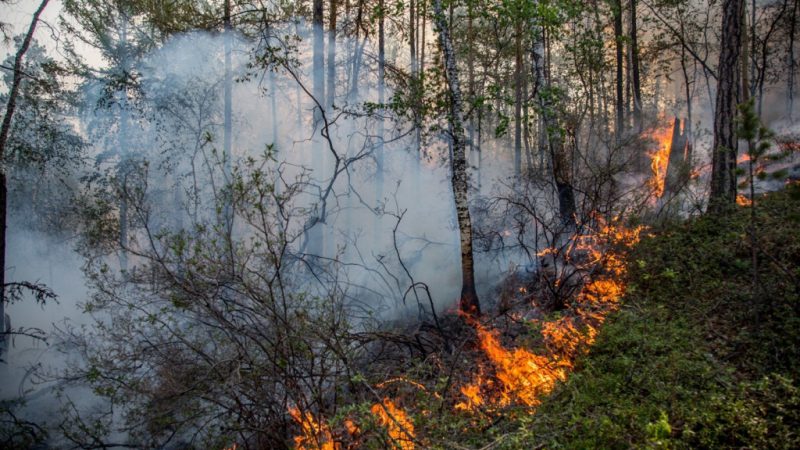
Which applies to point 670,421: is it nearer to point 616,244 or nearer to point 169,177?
point 616,244

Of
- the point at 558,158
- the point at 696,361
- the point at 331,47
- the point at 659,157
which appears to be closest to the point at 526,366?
the point at 696,361

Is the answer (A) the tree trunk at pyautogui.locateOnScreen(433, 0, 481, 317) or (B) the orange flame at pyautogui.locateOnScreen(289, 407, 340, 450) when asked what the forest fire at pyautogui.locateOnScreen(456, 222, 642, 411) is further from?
(B) the orange flame at pyautogui.locateOnScreen(289, 407, 340, 450)

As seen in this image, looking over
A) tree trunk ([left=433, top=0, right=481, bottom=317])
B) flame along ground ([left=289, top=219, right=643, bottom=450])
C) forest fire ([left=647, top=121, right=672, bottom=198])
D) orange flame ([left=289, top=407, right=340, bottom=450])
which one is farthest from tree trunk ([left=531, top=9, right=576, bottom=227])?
orange flame ([left=289, top=407, right=340, bottom=450])

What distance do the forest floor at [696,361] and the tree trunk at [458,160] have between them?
2.87 metres

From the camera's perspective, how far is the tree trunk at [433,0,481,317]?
7.71 meters

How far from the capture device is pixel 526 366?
518 centimetres

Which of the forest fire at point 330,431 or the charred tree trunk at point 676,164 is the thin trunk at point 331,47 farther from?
the forest fire at point 330,431

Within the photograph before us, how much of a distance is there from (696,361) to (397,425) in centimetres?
298

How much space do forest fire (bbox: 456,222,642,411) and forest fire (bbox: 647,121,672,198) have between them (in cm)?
304

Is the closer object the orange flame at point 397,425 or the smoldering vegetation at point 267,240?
the orange flame at point 397,425

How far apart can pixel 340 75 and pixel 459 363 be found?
59.4 feet

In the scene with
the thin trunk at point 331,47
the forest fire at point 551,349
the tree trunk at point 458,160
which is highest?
the thin trunk at point 331,47

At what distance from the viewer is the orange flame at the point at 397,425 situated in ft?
12.7

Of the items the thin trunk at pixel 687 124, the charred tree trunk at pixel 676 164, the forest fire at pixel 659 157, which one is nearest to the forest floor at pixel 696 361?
the charred tree trunk at pixel 676 164
